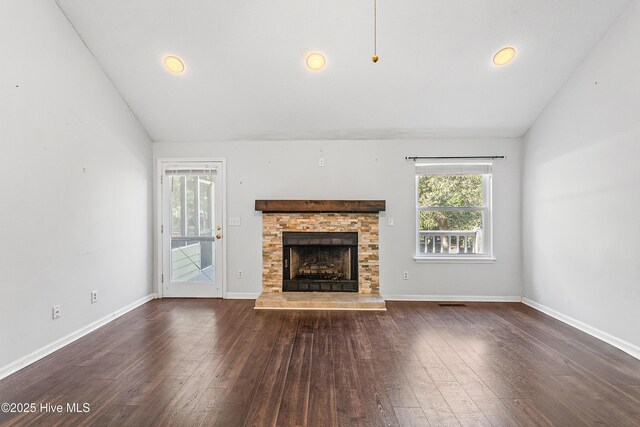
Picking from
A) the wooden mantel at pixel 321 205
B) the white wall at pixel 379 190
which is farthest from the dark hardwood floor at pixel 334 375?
the wooden mantel at pixel 321 205

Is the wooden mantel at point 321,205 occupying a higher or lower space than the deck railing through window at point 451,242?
higher

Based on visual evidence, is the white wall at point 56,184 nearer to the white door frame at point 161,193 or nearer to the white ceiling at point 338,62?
the white ceiling at point 338,62

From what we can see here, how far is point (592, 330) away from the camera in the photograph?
312 centimetres

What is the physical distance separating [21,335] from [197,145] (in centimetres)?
289

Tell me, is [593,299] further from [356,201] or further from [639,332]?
[356,201]

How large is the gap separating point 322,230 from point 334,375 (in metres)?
2.33

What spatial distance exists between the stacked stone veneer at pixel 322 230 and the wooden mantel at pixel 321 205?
5.5 inches

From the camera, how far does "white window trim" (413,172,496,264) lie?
14.2 feet

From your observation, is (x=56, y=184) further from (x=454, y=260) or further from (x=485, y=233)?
(x=485, y=233)

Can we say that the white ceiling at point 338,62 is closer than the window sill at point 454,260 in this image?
Yes

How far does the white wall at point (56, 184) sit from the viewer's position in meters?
2.41

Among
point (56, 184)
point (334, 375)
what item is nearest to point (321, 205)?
point (334, 375)

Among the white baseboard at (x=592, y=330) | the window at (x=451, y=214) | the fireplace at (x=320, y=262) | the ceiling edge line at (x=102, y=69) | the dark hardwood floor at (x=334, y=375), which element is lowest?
the dark hardwood floor at (x=334, y=375)

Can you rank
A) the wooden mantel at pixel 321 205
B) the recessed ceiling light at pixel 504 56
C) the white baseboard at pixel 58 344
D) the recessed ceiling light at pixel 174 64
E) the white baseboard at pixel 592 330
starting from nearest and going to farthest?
1. the white baseboard at pixel 58 344
2. the white baseboard at pixel 592 330
3. the recessed ceiling light at pixel 504 56
4. the recessed ceiling light at pixel 174 64
5. the wooden mantel at pixel 321 205
